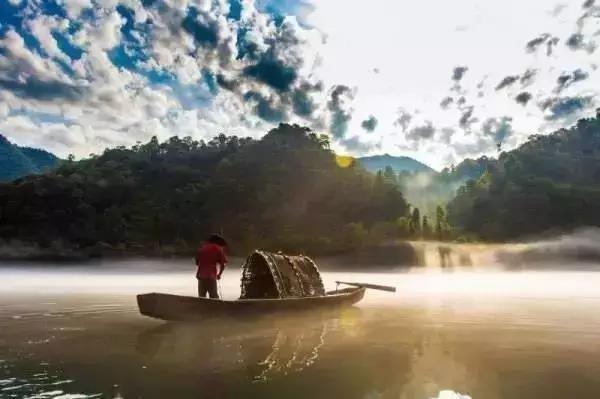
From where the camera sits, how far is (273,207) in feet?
300

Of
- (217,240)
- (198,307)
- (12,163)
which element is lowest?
(198,307)

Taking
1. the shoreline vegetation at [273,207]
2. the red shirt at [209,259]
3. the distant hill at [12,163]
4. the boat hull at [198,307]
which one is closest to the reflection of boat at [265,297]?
the boat hull at [198,307]

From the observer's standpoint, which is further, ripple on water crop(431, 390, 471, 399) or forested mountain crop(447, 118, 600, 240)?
forested mountain crop(447, 118, 600, 240)

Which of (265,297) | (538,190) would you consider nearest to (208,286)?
(265,297)

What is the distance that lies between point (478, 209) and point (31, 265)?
75159 millimetres

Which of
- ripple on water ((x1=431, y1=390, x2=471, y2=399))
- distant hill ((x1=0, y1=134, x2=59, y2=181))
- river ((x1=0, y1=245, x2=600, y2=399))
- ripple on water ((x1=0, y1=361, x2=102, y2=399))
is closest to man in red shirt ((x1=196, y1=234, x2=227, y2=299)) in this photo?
river ((x1=0, y1=245, x2=600, y2=399))

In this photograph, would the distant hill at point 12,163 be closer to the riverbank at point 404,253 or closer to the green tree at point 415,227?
the riverbank at point 404,253

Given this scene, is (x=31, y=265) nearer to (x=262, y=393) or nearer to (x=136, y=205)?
(x=136, y=205)

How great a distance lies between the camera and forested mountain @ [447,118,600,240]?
310 feet

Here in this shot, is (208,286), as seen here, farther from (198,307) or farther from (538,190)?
(538,190)

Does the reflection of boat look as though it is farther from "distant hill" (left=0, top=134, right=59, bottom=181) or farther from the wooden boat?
"distant hill" (left=0, top=134, right=59, bottom=181)

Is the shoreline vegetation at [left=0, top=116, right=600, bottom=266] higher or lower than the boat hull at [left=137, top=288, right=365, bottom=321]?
higher

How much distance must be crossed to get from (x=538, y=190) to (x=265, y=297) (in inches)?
3363

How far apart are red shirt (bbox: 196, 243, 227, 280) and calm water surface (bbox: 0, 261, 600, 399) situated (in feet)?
6.09
